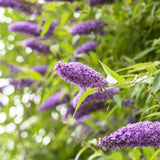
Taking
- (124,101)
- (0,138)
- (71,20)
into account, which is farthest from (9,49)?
(124,101)

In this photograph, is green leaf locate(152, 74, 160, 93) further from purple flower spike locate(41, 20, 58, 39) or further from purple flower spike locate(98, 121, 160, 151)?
purple flower spike locate(41, 20, 58, 39)

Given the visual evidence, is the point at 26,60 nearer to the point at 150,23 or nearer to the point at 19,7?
the point at 19,7

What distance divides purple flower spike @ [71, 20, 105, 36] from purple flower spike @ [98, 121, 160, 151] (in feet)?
3.35

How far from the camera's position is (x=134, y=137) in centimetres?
83

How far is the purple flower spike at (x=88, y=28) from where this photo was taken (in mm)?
1812

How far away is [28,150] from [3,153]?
0.26m

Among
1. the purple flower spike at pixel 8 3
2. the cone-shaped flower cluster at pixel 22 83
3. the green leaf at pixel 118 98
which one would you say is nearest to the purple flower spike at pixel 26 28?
the purple flower spike at pixel 8 3

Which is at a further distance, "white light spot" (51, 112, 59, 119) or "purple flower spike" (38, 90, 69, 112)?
"white light spot" (51, 112, 59, 119)

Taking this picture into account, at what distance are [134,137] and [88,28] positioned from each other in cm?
107

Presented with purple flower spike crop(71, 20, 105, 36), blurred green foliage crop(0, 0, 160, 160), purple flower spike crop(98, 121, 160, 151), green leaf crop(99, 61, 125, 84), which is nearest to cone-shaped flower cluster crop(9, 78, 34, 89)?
blurred green foliage crop(0, 0, 160, 160)

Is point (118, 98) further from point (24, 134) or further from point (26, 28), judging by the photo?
point (24, 134)

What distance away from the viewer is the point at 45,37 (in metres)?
2.21

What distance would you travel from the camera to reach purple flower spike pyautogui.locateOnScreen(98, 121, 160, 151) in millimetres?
828

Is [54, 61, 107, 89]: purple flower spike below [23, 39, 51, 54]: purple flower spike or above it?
below
